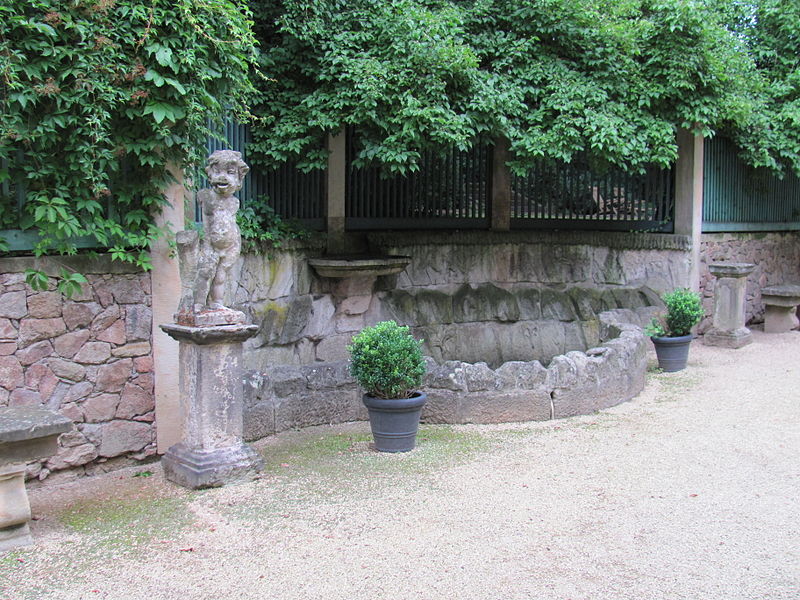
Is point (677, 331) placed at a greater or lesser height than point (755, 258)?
lesser

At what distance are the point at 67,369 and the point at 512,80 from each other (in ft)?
21.0

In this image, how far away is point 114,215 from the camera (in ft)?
18.8

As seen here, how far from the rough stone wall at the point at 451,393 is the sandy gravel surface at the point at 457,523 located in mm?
173

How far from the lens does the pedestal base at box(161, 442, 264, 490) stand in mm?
5508

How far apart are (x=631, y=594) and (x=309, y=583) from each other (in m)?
1.64

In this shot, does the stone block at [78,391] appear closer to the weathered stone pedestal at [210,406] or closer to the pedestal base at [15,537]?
the weathered stone pedestal at [210,406]

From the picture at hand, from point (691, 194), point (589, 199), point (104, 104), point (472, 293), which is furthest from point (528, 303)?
point (104, 104)

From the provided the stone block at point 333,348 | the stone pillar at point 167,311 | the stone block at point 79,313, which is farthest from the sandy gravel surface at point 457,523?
the stone block at point 333,348

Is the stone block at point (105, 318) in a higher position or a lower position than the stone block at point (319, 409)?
higher

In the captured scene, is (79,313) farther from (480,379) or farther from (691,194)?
(691,194)

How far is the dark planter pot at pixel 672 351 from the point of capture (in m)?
9.66

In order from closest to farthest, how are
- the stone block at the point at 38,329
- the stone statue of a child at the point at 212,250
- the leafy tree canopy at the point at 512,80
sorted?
the stone block at the point at 38,329
the stone statue of a child at the point at 212,250
the leafy tree canopy at the point at 512,80

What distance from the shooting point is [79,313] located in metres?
5.70

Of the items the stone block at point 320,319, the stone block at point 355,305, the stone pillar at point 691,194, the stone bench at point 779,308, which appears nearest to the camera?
the stone block at point 320,319
